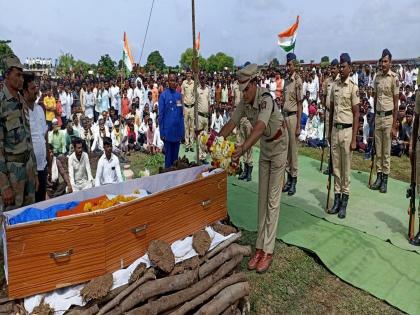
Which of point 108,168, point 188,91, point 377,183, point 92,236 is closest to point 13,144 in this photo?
point 92,236

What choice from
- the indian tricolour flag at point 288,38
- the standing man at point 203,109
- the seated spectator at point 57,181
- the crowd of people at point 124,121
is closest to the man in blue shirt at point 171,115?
the crowd of people at point 124,121

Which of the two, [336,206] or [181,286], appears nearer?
[181,286]

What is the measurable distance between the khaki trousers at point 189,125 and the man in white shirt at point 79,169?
14.2 ft

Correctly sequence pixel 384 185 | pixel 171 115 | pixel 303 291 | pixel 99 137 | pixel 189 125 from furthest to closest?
1. pixel 99 137
2. pixel 189 125
3. pixel 171 115
4. pixel 384 185
5. pixel 303 291

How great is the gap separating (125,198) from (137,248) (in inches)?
19.5

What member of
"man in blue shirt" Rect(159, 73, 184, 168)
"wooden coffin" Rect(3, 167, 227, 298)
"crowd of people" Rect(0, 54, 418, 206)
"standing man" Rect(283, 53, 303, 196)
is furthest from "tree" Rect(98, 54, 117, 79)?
"wooden coffin" Rect(3, 167, 227, 298)

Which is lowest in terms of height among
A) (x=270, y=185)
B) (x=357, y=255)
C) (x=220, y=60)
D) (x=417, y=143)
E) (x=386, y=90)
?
(x=357, y=255)

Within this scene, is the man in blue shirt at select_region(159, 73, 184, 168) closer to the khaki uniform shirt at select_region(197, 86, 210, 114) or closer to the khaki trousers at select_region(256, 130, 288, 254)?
the khaki uniform shirt at select_region(197, 86, 210, 114)

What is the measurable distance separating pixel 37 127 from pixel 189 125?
632cm

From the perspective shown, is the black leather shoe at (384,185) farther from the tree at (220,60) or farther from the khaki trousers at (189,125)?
the tree at (220,60)

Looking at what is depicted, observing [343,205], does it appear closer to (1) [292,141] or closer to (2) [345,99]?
(1) [292,141]

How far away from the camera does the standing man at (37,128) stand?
4.36m

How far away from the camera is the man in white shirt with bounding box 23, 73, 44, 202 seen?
4363 mm

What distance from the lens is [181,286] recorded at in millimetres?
3096
